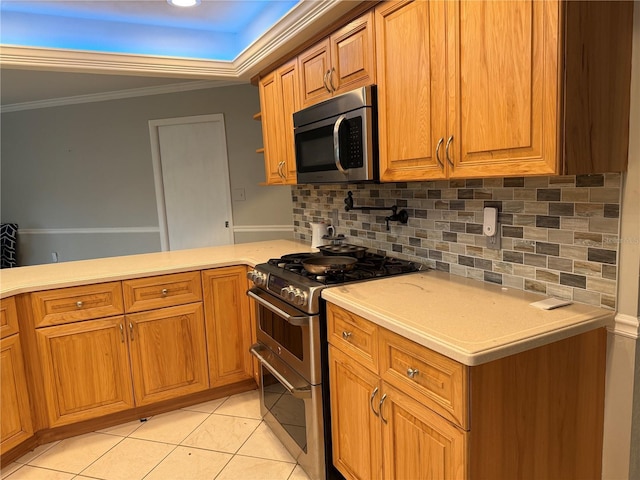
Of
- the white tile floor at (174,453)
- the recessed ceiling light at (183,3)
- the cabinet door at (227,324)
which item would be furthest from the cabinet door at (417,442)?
the recessed ceiling light at (183,3)

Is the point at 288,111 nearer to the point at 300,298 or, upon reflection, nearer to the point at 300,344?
the point at 300,298

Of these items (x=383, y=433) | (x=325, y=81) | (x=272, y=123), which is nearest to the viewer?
(x=383, y=433)

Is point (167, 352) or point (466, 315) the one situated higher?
point (466, 315)

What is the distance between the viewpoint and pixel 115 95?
4.85 m

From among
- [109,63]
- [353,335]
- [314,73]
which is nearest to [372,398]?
[353,335]

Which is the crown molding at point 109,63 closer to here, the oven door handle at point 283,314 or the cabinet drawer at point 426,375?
the oven door handle at point 283,314

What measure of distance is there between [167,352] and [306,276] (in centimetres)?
110

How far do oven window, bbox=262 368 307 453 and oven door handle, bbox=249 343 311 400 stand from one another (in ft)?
0.19

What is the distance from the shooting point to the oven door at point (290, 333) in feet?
6.08

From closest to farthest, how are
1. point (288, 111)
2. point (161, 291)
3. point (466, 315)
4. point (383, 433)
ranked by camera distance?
point (466, 315) < point (383, 433) < point (161, 291) < point (288, 111)

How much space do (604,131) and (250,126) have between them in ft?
11.7

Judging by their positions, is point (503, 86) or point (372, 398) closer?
point (503, 86)

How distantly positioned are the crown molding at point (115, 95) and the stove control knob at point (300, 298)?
10.1ft

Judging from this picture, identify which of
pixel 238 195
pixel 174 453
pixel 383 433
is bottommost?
pixel 174 453
